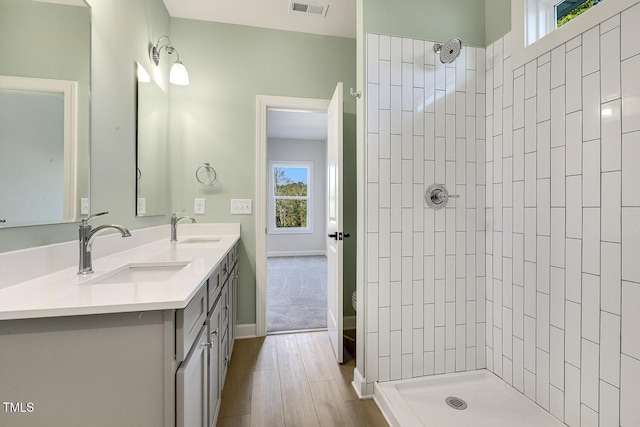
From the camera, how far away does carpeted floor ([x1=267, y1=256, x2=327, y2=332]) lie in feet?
9.08

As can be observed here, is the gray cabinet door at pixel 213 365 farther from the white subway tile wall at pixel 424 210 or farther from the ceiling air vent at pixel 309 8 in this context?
the ceiling air vent at pixel 309 8

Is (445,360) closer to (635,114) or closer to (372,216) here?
(372,216)

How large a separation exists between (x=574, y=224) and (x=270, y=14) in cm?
252

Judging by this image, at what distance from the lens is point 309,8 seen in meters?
2.26

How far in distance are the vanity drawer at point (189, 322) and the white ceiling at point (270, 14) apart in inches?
87.8

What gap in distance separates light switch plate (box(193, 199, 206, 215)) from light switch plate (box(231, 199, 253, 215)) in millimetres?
245

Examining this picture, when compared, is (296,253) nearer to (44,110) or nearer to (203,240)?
(203,240)

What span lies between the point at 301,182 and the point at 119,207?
498 centimetres

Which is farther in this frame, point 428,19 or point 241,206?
point 241,206

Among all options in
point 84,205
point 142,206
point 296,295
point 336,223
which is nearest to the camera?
point 84,205

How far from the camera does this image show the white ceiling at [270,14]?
2219mm

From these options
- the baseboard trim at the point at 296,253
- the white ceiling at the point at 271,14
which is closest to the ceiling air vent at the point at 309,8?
the white ceiling at the point at 271,14

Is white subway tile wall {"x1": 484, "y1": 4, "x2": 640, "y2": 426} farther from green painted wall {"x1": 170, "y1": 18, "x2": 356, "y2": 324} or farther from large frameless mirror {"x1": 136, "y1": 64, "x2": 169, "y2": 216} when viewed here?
large frameless mirror {"x1": 136, "y1": 64, "x2": 169, "y2": 216}

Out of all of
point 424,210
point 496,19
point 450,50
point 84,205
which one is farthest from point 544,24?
point 84,205
